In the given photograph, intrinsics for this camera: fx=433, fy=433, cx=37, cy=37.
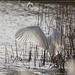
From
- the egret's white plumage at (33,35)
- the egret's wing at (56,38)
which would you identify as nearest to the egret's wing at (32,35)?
the egret's white plumage at (33,35)

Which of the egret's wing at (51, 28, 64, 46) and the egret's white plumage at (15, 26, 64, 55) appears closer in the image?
the egret's white plumage at (15, 26, 64, 55)

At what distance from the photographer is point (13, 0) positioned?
2070 cm

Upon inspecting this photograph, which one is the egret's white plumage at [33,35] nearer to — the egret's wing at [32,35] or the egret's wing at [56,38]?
the egret's wing at [32,35]

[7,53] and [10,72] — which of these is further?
[7,53]

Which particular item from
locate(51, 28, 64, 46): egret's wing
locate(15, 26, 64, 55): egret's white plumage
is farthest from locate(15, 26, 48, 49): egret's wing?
locate(51, 28, 64, 46): egret's wing

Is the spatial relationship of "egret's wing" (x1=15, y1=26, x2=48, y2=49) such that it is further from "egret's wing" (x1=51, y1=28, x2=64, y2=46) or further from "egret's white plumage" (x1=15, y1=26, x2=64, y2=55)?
"egret's wing" (x1=51, y1=28, x2=64, y2=46)

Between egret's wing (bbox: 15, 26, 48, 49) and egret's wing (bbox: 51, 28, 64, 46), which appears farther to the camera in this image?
egret's wing (bbox: 51, 28, 64, 46)

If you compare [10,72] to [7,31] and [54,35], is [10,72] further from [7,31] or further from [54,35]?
[7,31]

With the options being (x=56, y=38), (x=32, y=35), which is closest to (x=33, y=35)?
(x=32, y=35)

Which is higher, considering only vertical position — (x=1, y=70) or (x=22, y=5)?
(x=22, y=5)

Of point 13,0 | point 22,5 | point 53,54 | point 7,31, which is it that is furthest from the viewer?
point 13,0

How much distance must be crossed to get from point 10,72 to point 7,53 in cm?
155

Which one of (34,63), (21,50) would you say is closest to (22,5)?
(21,50)

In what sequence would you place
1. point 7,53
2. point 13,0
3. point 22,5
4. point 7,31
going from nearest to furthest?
point 7,53 < point 7,31 < point 22,5 < point 13,0
